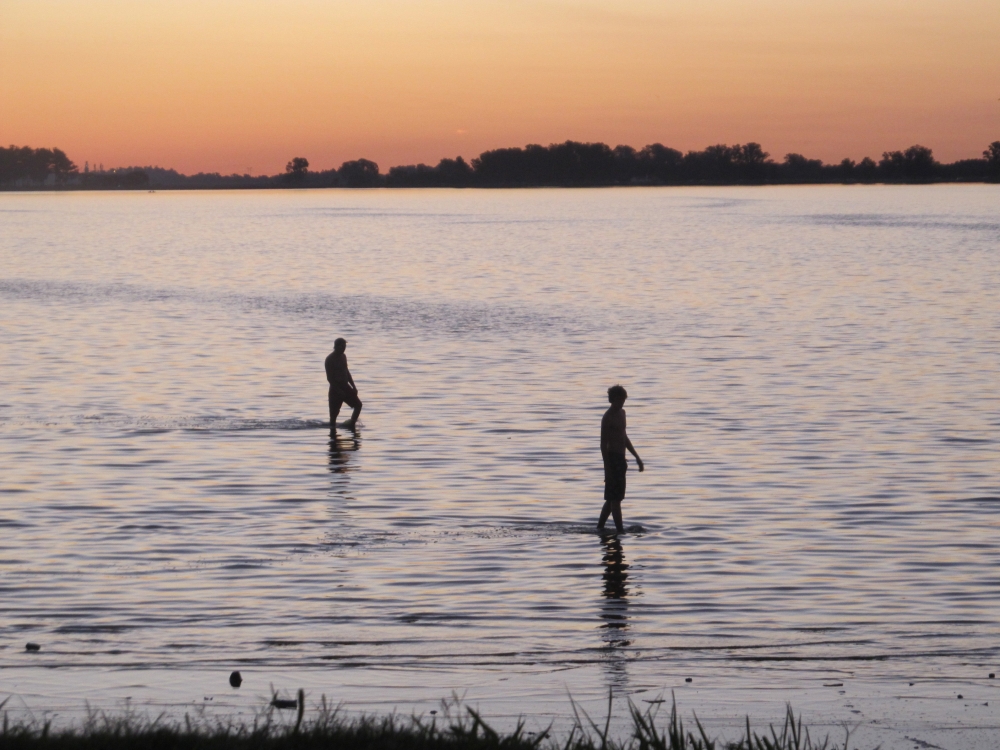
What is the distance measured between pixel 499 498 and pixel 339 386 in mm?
7395

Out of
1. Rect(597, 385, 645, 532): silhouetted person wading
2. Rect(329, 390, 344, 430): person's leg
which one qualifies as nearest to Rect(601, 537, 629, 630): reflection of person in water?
Rect(597, 385, 645, 532): silhouetted person wading

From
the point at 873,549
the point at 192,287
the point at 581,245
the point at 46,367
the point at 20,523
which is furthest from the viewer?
the point at 581,245

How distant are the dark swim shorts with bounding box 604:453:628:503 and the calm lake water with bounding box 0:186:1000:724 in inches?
24.9

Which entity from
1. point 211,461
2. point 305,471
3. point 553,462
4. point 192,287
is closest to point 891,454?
point 553,462

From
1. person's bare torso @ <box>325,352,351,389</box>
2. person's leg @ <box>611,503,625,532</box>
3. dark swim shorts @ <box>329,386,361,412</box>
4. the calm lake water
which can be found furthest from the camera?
dark swim shorts @ <box>329,386,361,412</box>

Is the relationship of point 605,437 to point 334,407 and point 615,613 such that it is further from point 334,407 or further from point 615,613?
point 334,407

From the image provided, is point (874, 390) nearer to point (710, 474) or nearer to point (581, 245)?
point (710, 474)

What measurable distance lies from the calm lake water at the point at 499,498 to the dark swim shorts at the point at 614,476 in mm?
631

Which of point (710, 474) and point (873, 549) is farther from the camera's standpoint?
point (710, 474)

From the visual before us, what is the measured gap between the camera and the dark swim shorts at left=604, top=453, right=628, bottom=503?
18.0m

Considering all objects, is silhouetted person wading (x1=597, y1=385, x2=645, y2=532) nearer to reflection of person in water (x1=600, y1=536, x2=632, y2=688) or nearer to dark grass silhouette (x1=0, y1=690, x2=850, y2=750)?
reflection of person in water (x1=600, y1=536, x2=632, y2=688)

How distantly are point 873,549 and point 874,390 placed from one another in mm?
17128

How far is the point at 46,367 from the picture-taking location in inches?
1553

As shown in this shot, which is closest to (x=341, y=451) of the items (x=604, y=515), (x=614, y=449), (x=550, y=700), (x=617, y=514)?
(x=604, y=515)
